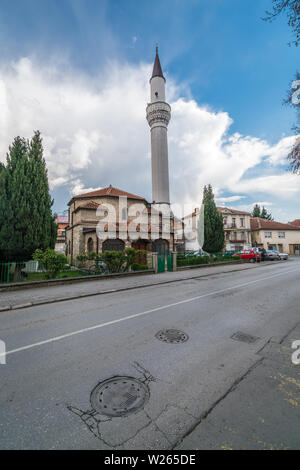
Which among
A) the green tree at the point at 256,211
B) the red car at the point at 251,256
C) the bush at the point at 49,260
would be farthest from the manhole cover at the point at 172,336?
the green tree at the point at 256,211

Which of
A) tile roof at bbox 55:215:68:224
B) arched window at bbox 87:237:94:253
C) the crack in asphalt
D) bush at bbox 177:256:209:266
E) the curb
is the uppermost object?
tile roof at bbox 55:215:68:224

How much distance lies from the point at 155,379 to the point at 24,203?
41.5 ft

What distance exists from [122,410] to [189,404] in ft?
2.64

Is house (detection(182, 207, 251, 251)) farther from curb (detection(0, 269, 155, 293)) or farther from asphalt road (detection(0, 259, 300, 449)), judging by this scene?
asphalt road (detection(0, 259, 300, 449))

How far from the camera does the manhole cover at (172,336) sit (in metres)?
4.22

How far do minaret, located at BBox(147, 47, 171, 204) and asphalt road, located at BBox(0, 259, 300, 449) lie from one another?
29184 millimetres

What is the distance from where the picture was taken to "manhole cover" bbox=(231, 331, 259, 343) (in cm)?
428

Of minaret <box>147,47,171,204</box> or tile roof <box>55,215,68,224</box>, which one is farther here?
tile roof <box>55,215,68,224</box>

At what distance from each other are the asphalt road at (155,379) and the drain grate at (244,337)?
84mm

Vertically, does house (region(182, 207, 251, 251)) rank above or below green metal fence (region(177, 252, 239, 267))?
above

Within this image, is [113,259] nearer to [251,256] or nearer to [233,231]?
[251,256]

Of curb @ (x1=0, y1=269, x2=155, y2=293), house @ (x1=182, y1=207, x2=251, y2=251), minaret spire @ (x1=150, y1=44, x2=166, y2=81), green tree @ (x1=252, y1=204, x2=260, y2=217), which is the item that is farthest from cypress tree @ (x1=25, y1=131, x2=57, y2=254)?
green tree @ (x1=252, y1=204, x2=260, y2=217)

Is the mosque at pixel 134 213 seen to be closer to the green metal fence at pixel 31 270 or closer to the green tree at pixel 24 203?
the green metal fence at pixel 31 270
